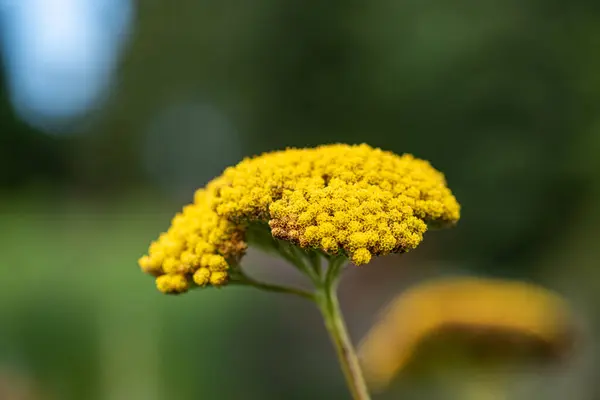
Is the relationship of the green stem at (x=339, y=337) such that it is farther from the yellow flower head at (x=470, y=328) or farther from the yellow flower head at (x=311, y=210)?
the yellow flower head at (x=470, y=328)

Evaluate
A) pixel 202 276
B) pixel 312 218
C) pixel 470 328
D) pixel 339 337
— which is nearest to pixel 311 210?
pixel 312 218

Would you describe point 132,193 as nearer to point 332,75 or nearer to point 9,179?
point 9,179

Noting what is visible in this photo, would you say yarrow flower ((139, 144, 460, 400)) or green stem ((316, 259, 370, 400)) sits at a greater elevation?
yarrow flower ((139, 144, 460, 400))

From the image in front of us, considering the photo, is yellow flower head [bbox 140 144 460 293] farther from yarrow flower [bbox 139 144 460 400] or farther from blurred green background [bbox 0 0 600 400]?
blurred green background [bbox 0 0 600 400]

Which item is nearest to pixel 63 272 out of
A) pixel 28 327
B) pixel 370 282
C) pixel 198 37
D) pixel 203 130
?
pixel 28 327

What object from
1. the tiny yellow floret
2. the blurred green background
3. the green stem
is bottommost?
the green stem

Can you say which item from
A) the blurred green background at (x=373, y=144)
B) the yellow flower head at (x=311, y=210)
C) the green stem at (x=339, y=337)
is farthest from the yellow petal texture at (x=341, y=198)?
the blurred green background at (x=373, y=144)

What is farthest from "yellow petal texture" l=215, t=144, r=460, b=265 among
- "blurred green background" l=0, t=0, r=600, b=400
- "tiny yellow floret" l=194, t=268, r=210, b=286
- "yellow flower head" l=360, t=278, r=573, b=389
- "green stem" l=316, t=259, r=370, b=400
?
"blurred green background" l=0, t=0, r=600, b=400
